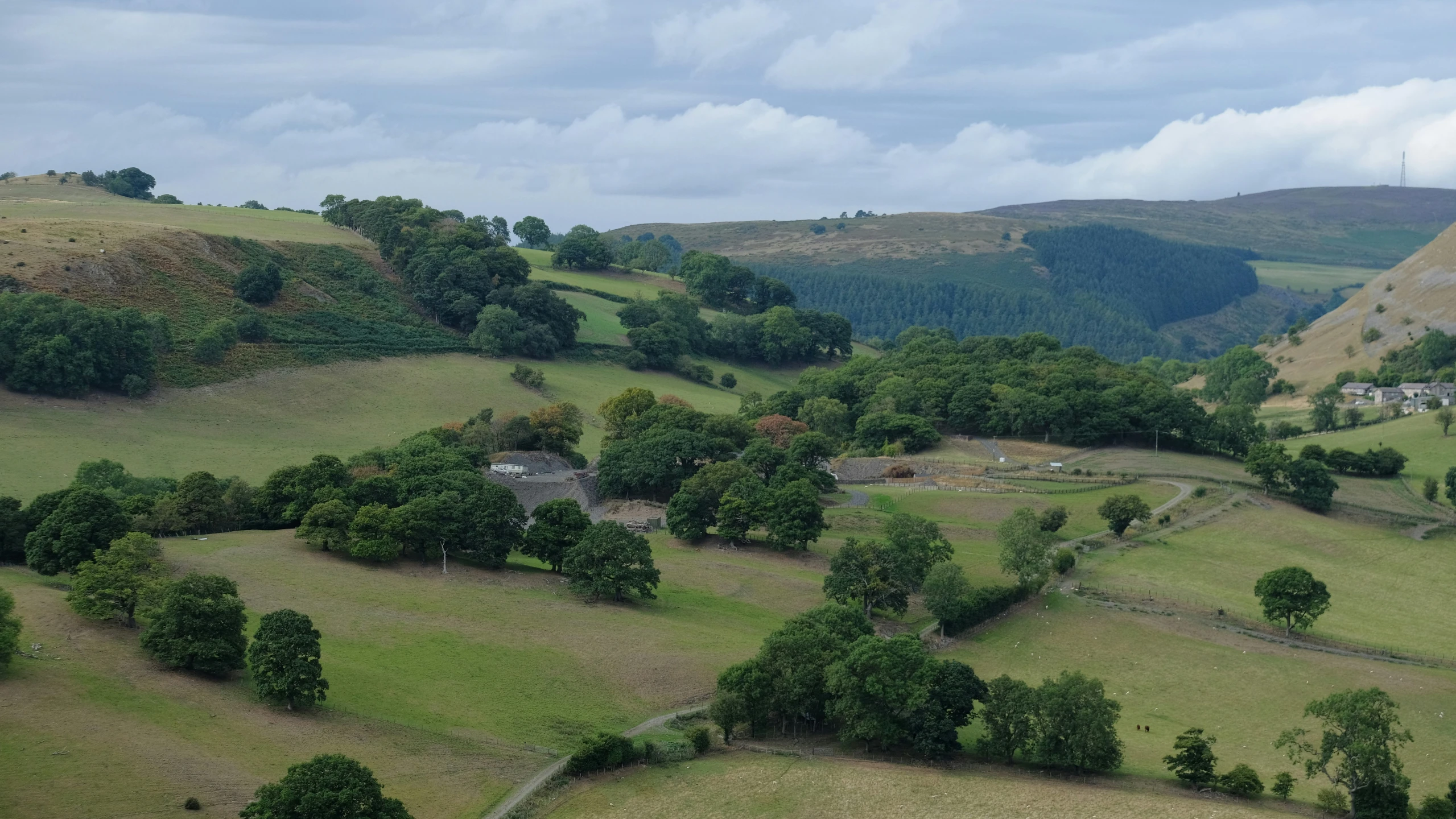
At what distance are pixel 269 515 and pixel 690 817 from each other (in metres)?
46.5

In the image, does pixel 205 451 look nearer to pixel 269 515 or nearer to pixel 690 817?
pixel 269 515

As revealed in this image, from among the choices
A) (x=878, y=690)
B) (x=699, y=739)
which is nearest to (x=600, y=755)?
(x=699, y=739)

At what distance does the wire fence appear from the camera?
252 feet

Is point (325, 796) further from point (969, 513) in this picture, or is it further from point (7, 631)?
point (969, 513)

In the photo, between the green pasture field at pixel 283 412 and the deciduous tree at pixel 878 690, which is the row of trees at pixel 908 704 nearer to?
the deciduous tree at pixel 878 690

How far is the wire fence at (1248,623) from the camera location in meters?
76.7

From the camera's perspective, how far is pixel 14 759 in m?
51.2

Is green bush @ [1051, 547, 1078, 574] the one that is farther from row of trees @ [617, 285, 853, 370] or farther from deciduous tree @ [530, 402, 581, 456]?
row of trees @ [617, 285, 853, 370]

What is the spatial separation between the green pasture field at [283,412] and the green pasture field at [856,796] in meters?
62.1

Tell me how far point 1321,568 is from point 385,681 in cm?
6356

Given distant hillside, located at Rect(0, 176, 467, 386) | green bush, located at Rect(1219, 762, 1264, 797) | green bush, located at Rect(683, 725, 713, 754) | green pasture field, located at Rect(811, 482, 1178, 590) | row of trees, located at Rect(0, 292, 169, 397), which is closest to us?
green bush, located at Rect(1219, 762, 1264, 797)

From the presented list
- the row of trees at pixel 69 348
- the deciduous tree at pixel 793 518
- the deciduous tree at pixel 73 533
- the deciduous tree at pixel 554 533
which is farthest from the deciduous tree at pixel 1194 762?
the row of trees at pixel 69 348

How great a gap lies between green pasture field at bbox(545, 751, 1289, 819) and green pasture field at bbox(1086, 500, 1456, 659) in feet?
99.7

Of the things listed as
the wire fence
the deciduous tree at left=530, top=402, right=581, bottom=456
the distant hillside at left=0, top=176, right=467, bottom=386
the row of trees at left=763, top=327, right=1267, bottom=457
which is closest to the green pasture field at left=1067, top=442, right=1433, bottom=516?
the row of trees at left=763, top=327, right=1267, bottom=457
